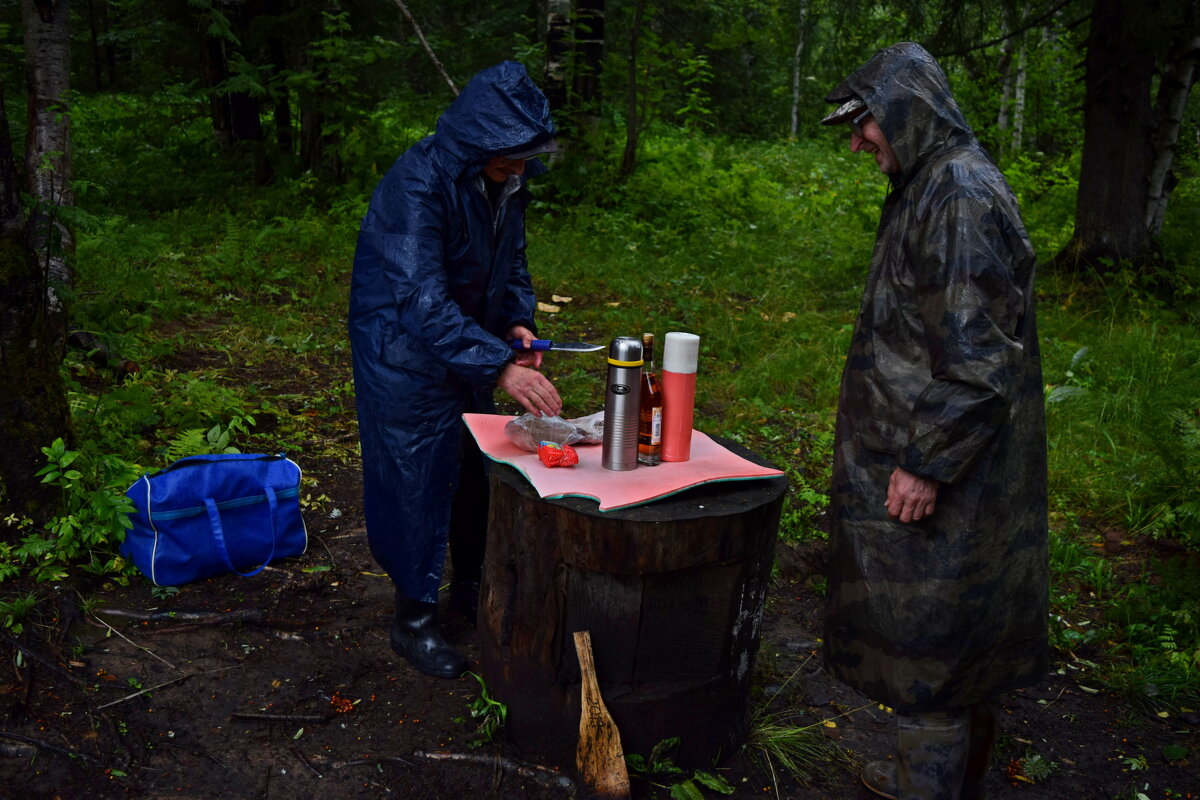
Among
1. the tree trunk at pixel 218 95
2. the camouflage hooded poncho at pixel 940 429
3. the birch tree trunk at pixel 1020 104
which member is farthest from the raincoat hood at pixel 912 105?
the birch tree trunk at pixel 1020 104

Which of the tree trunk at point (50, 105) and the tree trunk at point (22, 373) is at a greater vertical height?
the tree trunk at point (50, 105)

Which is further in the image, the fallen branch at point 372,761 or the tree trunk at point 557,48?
the tree trunk at point 557,48

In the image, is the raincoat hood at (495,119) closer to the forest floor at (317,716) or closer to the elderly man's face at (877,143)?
the elderly man's face at (877,143)

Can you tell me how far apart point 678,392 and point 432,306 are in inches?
36.2

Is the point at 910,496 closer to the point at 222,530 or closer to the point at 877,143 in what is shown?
the point at 877,143

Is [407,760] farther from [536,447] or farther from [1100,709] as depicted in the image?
[1100,709]

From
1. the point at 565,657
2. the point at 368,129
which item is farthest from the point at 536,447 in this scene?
the point at 368,129

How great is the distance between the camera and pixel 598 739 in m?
3.00

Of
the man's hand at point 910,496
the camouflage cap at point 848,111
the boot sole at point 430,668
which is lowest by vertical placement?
the boot sole at point 430,668

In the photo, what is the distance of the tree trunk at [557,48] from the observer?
11195mm

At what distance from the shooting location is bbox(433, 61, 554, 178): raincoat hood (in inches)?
129

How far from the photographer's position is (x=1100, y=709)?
3.85m

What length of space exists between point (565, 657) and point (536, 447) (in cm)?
74

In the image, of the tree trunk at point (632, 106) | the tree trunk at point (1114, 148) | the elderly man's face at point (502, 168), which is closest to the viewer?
the elderly man's face at point (502, 168)
